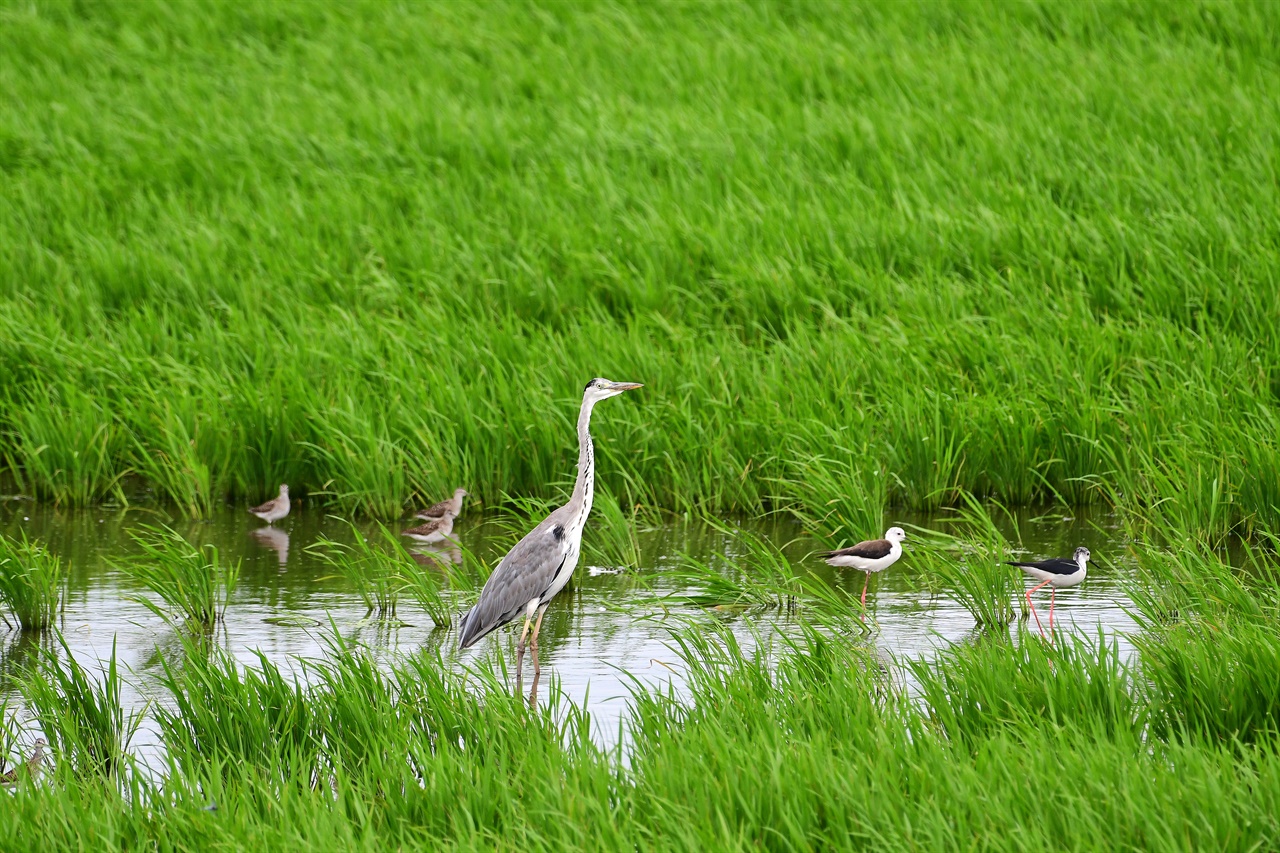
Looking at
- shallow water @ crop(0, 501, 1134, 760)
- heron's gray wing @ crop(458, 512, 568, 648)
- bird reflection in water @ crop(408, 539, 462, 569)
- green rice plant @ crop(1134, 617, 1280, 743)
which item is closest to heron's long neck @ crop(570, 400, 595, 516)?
heron's gray wing @ crop(458, 512, 568, 648)

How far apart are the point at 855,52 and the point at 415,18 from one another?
558 cm

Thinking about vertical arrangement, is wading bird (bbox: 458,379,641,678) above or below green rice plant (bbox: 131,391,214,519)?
above

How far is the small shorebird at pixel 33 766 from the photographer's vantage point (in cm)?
497

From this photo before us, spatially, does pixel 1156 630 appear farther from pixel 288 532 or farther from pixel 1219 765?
pixel 288 532

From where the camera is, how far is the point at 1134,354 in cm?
949

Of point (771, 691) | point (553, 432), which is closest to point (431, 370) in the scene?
point (553, 432)

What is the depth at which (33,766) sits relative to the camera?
5.05 meters

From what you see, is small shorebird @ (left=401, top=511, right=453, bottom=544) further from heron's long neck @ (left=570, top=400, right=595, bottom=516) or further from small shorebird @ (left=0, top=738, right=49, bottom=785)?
small shorebird @ (left=0, top=738, right=49, bottom=785)

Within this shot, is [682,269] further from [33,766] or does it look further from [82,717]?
[33,766]

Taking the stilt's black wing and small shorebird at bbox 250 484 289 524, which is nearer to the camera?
the stilt's black wing

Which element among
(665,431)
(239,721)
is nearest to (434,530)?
(665,431)

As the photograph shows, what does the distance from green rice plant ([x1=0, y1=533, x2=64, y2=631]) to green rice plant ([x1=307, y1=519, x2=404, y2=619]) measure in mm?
1259

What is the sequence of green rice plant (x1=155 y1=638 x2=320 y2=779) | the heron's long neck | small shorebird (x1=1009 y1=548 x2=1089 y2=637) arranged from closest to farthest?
green rice plant (x1=155 y1=638 x2=320 y2=779) → the heron's long neck → small shorebird (x1=1009 y1=548 x2=1089 y2=637)

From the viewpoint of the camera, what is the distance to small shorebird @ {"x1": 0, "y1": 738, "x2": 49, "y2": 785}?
4.97m
